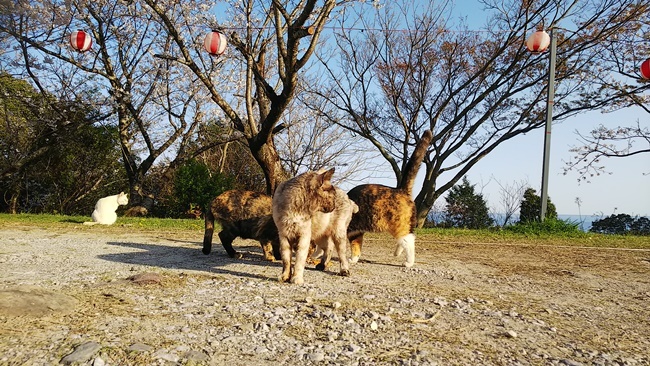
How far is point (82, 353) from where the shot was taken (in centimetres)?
242

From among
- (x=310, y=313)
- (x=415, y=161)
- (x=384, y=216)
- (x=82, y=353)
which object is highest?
(x=415, y=161)

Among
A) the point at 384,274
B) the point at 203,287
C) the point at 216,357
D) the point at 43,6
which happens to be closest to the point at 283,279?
the point at 203,287

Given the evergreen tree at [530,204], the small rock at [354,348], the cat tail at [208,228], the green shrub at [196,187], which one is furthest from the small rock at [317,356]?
the evergreen tree at [530,204]

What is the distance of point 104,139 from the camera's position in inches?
663

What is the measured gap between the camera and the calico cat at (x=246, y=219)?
563 cm

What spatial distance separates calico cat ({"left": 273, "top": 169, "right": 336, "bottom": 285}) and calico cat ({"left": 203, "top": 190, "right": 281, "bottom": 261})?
3.14 feet

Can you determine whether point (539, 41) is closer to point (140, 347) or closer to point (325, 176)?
point (325, 176)

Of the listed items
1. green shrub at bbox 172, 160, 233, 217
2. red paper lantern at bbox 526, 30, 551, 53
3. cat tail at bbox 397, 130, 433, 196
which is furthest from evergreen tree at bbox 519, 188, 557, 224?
cat tail at bbox 397, 130, 433, 196

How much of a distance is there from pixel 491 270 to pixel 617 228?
12.3 m

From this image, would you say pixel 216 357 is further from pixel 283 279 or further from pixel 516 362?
pixel 283 279

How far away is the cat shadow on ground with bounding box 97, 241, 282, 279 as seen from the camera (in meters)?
5.07

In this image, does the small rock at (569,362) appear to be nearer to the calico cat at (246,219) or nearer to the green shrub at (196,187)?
the calico cat at (246,219)

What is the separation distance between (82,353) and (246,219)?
3.28 m

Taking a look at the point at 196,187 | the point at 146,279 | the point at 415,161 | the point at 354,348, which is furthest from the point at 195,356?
the point at 196,187
